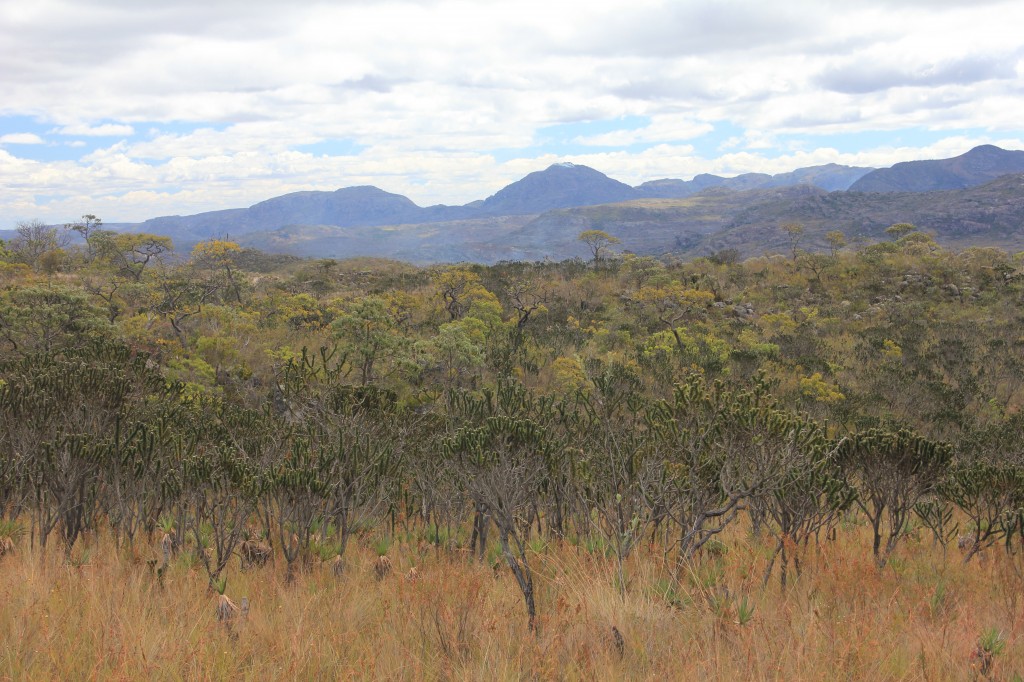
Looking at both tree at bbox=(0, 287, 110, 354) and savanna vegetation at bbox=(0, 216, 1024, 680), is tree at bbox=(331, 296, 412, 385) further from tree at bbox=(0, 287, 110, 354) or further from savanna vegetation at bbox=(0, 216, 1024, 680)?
tree at bbox=(0, 287, 110, 354)

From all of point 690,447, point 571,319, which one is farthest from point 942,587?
point 571,319

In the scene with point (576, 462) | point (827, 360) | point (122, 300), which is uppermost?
point (122, 300)

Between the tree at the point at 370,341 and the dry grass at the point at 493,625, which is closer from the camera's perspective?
the dry grass at the point at 493,625

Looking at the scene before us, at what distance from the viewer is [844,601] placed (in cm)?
486

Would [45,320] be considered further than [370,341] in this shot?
No

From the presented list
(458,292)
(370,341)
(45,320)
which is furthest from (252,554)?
(458,292)

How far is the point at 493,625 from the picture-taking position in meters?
4.07

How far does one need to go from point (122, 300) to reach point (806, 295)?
30.7m

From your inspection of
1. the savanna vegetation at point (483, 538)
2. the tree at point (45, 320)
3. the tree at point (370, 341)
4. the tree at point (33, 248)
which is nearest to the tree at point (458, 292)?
the tree at point (370, 341)

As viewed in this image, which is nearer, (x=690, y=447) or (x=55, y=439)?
(x=690, y=447)

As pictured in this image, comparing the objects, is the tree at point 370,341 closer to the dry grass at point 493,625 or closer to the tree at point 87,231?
the dry grass at point 493,625

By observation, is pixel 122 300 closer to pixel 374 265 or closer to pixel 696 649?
pixel 696 649

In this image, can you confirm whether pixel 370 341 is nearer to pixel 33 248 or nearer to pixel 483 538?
pixel 483 538

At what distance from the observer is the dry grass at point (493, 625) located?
358 cm
